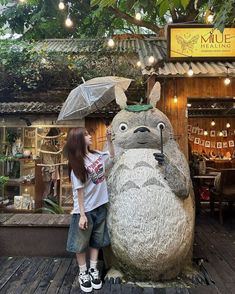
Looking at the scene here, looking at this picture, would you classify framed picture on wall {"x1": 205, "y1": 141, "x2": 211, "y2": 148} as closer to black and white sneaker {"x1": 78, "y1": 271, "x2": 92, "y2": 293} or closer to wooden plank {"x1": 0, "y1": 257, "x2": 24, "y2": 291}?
wooden plank {"x1": 0, "y1": 257, "x2": 24, "y2": 291}

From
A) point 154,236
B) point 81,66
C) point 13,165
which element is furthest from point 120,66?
point 154,236

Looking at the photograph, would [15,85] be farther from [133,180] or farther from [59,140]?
[133,180]

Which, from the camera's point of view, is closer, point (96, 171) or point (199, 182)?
point (96, 171)

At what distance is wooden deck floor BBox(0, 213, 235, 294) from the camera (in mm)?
3850

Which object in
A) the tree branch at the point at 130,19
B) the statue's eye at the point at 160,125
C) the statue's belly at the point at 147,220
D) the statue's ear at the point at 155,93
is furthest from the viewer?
the tree branch at the point at 130,19

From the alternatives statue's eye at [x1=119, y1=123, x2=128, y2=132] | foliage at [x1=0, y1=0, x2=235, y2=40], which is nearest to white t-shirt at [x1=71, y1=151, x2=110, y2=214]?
statue's eye at [x1=119, y1=123, x2=128, y2=132]

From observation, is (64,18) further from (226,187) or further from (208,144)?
(208,144)

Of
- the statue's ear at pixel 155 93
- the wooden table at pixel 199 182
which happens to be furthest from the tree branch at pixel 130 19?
the statue's ear at pixel 155 93

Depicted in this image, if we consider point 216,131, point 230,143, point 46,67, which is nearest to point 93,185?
point 46,67

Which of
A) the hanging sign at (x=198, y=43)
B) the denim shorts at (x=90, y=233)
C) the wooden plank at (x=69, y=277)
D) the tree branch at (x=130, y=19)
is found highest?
the tree branch at (x=130, y=19)

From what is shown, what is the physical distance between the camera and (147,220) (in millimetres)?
3830

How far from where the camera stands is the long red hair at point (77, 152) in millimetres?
3867

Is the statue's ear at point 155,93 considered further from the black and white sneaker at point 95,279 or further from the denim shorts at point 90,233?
the black and white sneaker at point 95,279

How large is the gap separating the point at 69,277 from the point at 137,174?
1.55 metres
